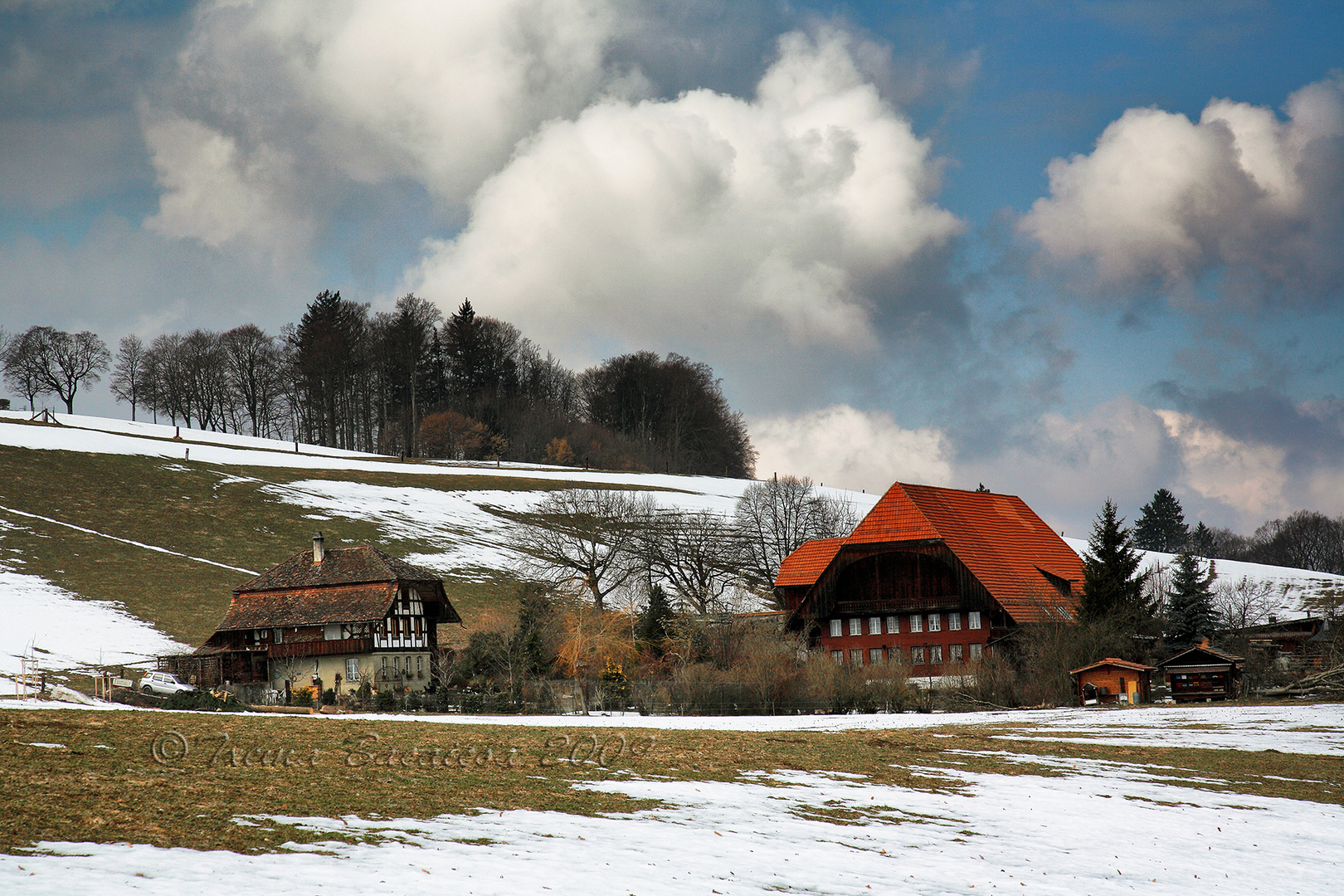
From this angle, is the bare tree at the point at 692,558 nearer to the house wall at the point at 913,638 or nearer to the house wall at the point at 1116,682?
the house wall at the point at 913,638

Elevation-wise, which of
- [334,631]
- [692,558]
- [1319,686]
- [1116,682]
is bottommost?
[1319,686]

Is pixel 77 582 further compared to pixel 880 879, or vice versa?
pixel 77 582

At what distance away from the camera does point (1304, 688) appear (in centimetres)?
4453

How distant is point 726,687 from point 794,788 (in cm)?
2580

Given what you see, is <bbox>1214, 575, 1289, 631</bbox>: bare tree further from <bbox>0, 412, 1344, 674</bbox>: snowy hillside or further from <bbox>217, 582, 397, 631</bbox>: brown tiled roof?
<bbox>217, 582, 397, 631</bbox>: brown tiled roof

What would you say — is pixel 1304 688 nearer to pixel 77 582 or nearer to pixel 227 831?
pixel 227 831

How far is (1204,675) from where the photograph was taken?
47844 mm

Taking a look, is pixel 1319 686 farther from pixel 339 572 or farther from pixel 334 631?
pixel 339 572

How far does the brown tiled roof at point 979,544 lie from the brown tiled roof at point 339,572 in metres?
23.8

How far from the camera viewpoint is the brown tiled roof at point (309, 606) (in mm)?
56531

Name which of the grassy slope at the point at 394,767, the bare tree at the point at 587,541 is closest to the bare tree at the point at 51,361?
the bare tree at the point at 587,541

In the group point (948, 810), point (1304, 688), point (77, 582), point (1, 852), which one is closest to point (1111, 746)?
point (948, 810)

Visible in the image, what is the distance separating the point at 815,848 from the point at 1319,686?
130 ft

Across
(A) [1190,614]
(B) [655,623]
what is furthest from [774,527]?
(A) [1190,614]
